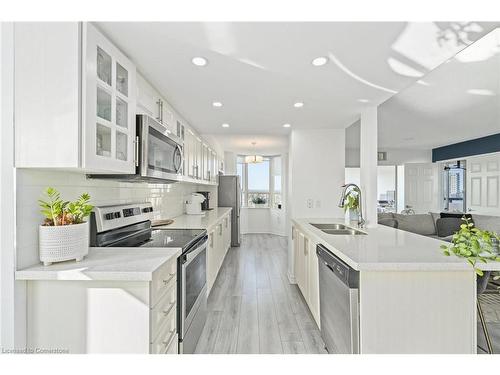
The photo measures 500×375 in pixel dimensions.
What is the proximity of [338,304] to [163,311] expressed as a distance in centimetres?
110

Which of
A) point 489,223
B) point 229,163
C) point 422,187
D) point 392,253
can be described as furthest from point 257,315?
point 422,187

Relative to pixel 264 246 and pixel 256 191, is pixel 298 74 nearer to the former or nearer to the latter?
pixel 264 246

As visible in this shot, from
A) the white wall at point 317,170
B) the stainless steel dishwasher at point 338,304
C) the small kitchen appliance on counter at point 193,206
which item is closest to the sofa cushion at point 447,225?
the white wall at point 317,170

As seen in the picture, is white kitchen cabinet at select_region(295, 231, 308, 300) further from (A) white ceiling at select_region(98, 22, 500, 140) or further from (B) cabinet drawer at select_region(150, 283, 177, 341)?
(B) cabinet drawer at select_region(150, 283, 177, 341)

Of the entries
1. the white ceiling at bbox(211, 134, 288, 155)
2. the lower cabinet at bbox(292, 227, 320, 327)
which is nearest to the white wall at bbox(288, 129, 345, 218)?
the lower cabinet at bbox(292, 227, 320, 327)

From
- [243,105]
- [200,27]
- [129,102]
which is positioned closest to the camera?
[200,27]

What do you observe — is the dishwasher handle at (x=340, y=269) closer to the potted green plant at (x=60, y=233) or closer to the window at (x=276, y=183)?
the potted green plant at (x=60, y=233)

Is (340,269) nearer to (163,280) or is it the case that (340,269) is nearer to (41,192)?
(163,280)

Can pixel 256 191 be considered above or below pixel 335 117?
below

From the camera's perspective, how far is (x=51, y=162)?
1302 millimetres

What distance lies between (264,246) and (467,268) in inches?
194

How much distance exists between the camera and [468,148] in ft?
19.9
